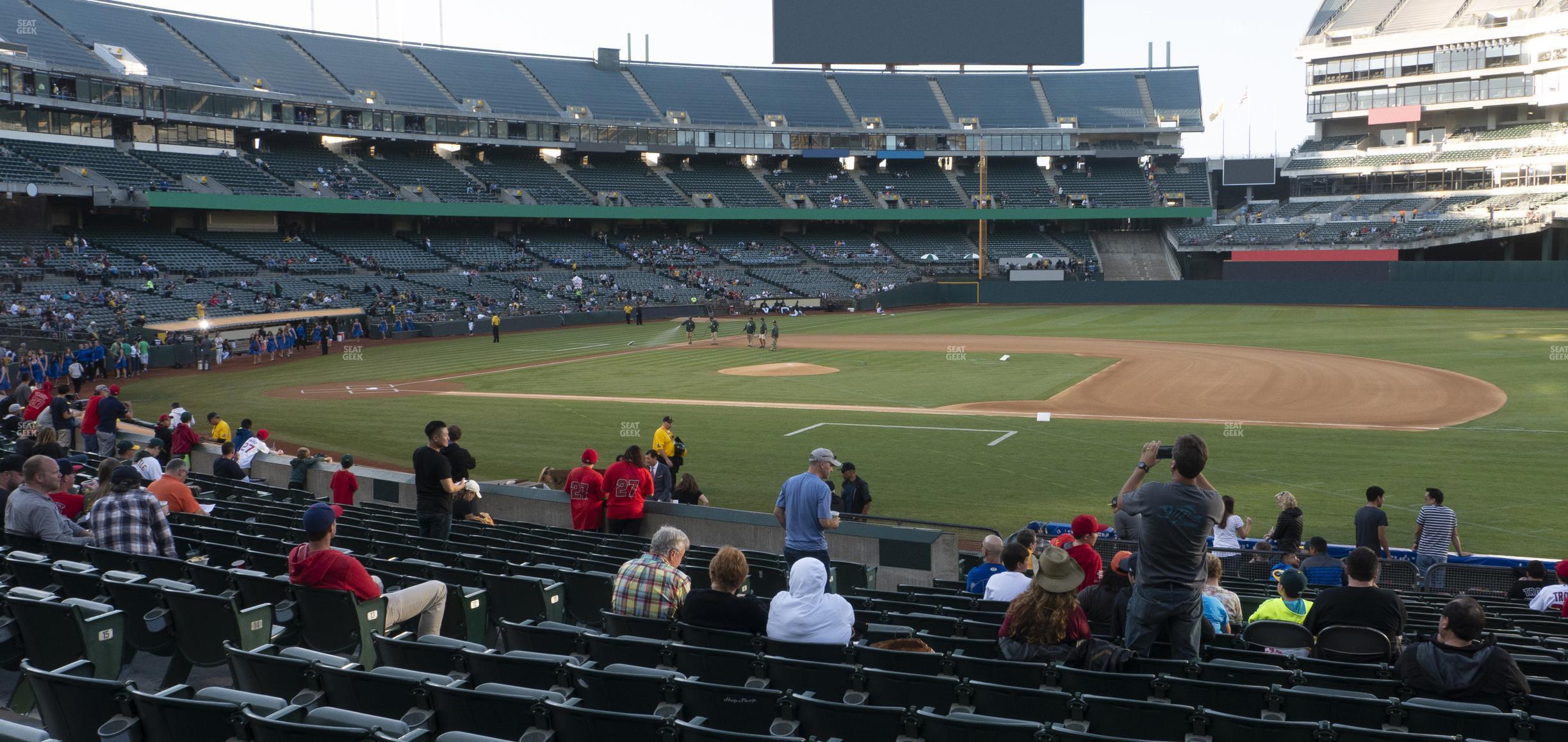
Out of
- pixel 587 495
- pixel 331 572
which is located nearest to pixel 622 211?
pixel 587 495

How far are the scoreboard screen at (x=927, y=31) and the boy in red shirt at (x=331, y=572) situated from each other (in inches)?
3754

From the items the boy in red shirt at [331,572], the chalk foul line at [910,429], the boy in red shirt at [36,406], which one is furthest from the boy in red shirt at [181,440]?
the boy in red shirt at [331,572]

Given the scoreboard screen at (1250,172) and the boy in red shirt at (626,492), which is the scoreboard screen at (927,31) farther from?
the boy in red shirt at (626,492)

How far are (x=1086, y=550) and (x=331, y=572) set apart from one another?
5.84 meters

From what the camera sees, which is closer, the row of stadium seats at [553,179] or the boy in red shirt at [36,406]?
the boy in red shirt at [36,406]

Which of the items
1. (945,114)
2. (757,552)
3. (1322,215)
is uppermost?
(945,114)

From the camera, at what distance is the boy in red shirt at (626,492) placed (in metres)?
14.1

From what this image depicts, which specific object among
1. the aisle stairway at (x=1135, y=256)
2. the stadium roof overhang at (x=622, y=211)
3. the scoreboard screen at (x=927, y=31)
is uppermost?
the scoreboard screen at (x=927, y=31)

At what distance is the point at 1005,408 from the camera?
31.0 m

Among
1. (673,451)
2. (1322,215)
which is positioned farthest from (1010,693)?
(1322,215)

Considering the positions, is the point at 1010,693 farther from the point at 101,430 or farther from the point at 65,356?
the point at 65,356

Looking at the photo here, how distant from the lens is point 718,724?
5.75 meters

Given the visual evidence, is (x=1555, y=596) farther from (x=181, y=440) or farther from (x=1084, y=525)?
(x=181, y=440)

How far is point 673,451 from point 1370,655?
14728 mm
